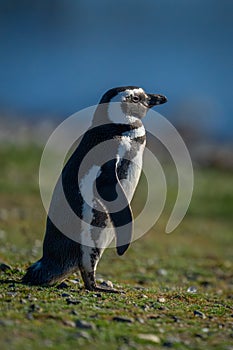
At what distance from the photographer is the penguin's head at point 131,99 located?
8.28m

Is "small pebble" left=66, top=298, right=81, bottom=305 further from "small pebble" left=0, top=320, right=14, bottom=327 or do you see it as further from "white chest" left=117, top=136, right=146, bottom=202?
"white chest" left=117, top=136, right=146, bottom=202

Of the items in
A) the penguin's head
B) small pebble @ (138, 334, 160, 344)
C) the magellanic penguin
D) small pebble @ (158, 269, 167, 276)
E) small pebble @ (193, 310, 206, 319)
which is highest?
the penguin's head

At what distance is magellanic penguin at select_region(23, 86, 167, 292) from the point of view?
7.72 m

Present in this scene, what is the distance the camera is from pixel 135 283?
10367 millimetres

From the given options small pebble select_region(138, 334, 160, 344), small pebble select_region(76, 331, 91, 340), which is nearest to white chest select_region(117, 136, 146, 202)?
small pebble select_region(138, 334, 160, 344)

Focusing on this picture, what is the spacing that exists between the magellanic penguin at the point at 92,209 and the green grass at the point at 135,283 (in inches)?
9.6

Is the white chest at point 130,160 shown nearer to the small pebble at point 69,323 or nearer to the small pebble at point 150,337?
the small pebble at point 69,323

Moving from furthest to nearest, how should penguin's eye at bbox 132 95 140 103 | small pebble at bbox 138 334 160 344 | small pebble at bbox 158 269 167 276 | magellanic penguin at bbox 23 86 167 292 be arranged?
small pebble at bbox 158 269 167 276 < penguin's eye at bbox 132 95 140 103 < magellanic penguin at bbox 23 86 167 292 < small pebble at bbox 138 334 160 344

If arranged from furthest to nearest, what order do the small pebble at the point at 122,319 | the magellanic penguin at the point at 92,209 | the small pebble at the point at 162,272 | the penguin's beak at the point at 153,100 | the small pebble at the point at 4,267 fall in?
the small pebble at the point at 162,272 → the small pebble at the point at 4,267 → the penguin's beak at the point at 153,100 → the magellanic penguin at the point at 92,209 → the small pebble at the point at 122,319

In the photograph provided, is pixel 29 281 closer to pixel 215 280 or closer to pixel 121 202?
pixel 121 202

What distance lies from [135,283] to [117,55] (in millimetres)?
84895

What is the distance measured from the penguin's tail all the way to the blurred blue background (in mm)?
32405

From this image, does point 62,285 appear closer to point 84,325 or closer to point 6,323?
point 84,325

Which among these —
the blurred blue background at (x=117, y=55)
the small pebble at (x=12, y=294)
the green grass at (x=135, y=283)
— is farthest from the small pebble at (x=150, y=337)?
the blurred blue background at (x=117, y=55)
